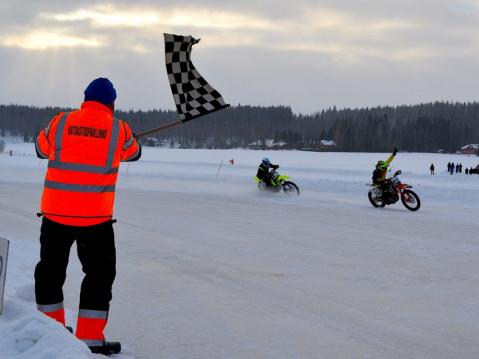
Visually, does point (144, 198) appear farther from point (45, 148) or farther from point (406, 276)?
point (45, 148)

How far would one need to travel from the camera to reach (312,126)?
175 meters

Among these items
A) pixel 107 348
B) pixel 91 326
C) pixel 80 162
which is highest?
pixel 80 162

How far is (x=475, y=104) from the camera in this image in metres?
159

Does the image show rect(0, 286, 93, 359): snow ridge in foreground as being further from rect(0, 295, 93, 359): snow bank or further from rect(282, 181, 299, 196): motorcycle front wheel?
rect(282, 181, 299, 196): motorcycle front wheel

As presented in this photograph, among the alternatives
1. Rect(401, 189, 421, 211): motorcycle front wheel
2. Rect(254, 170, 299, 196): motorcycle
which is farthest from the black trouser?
Rect(254, 170, 299, 196): motorcycle

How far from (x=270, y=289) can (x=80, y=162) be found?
2952 mm

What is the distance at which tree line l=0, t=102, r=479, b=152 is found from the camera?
450 ft

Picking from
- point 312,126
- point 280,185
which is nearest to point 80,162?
point 280,185

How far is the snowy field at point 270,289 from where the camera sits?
4.51 meters

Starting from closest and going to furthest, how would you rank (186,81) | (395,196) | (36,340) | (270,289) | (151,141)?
(36,340) → (186,81) → (270,289) → (395,196) → (151,141)

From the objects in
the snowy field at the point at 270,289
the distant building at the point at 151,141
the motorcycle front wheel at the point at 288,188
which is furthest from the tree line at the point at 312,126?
the snowy field at the point at 270,289

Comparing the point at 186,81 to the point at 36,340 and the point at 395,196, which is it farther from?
the point at 395,196

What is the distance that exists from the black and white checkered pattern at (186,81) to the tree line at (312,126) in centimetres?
12934

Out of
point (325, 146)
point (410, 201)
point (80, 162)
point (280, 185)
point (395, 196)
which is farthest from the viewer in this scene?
point (325, 146)
